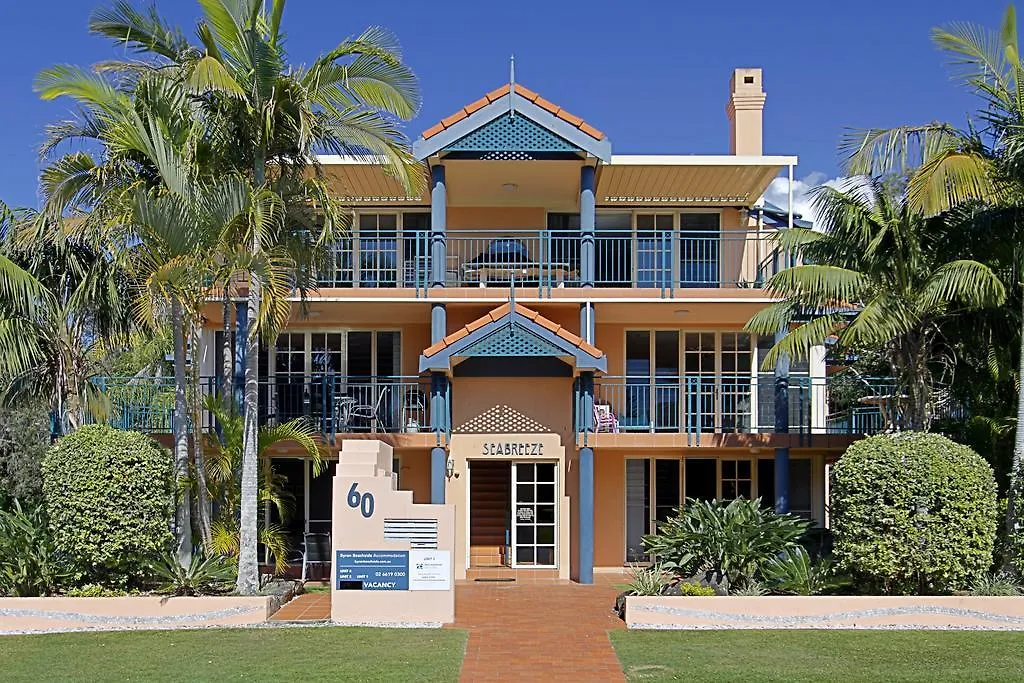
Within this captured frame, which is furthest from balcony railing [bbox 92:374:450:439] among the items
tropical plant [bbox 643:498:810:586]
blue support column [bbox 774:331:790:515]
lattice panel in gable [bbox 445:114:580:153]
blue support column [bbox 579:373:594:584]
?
blue support column [bbox 774:331:790:515]

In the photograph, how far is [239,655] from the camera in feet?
38.4

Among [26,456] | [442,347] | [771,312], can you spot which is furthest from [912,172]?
[26,456]

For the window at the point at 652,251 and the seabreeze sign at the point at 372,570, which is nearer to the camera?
the seabreeze sign at the point at 372,570

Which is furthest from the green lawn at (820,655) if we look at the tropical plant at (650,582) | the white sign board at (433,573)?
the white sign board at (433,573)

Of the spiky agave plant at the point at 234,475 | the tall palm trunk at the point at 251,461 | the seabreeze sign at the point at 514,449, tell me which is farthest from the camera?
the seabreeze sign at the point at 514,449

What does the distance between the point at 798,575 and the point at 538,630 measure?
142 inches

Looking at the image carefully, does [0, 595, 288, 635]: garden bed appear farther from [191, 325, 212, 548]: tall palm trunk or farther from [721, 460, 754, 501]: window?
[721, 460, 754, 501]: window

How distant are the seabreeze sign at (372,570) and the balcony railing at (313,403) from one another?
4.29 m

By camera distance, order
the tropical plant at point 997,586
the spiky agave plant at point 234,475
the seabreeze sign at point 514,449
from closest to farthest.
Answer: the tropical plant at point 997,586 → the spiky agave plant at point 234,475 → the seabreeze sign at point 514,449

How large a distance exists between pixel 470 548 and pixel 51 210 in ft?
30.0

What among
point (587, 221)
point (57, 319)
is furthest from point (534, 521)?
point (57, 319)

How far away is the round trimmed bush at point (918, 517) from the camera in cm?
1356

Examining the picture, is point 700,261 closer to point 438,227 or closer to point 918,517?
point 438,227

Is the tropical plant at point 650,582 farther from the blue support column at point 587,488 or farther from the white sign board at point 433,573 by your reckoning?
the blue support column at point 587,488
